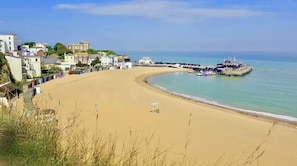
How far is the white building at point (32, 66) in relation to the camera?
2981cm

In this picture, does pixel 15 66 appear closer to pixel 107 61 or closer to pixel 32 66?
pixel 32 66

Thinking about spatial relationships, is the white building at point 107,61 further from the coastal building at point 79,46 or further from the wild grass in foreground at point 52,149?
the wild grass in foreground at point 52,149

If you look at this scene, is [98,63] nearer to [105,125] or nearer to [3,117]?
[105,125]

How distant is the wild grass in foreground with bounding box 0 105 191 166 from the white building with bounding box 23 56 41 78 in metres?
29.1

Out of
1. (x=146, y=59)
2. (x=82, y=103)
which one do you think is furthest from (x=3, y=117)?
(x=146, y=59)

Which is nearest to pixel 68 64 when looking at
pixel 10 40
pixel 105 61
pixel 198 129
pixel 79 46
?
pixel 105 61

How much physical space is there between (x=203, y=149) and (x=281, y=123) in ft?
25.5

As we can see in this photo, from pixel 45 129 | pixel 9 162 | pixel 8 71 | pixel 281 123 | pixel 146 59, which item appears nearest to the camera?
pixel 9 162

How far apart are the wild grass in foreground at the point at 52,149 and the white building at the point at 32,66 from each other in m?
29.1

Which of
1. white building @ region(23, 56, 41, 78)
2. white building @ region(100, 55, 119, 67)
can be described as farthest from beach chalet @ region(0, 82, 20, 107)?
white building @ region(100, 55, 119, 67)

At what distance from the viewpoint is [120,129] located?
38.0ft

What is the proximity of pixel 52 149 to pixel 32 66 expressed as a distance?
30568 mm

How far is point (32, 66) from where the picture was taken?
30609mm

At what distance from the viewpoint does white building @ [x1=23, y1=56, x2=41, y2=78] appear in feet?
97.8
